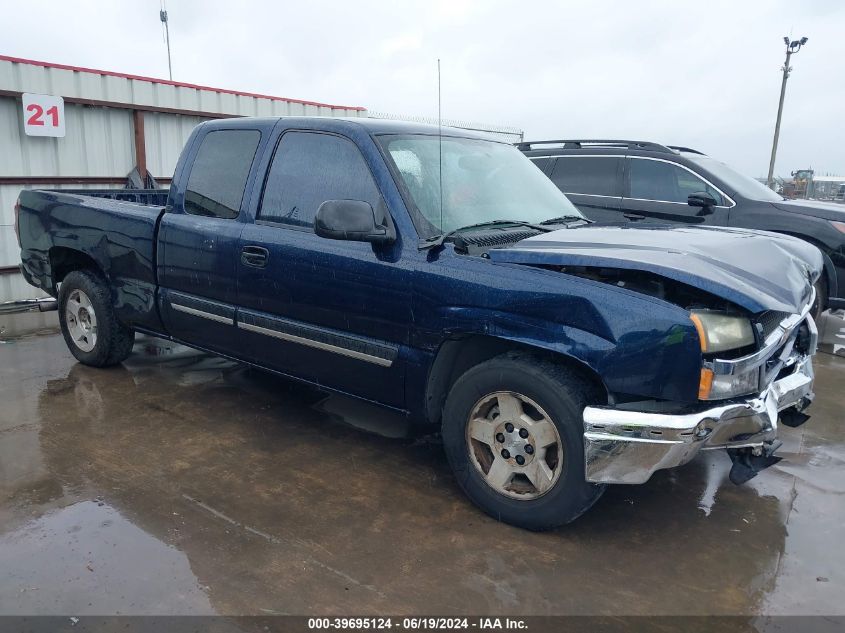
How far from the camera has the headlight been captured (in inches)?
107

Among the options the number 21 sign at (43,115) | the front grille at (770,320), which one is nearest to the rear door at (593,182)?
the front grille at (770,320)

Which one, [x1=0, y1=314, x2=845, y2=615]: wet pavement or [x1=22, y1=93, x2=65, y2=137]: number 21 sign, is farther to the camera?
[x1=22, y1=93, x2=65, y2=137]: number 21 sign

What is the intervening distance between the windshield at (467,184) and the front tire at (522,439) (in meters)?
0.85

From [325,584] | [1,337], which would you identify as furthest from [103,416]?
[1,337]

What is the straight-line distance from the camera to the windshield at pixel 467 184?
140 inches

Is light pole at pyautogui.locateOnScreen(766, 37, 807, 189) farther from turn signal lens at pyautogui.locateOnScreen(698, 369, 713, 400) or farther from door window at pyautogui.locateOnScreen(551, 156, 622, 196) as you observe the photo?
turn signal lens at pyautogui.locateOnScreen(698, 369, 713, 400)

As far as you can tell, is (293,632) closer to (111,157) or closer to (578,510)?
(578,510)

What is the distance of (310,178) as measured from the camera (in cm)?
390

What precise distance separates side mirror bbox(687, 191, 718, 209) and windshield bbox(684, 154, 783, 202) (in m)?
0.29

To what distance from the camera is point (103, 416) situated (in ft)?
14.9

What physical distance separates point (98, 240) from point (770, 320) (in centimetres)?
448

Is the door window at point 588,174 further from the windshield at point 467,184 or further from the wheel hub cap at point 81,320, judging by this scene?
the wheel hub cap at point 81,320

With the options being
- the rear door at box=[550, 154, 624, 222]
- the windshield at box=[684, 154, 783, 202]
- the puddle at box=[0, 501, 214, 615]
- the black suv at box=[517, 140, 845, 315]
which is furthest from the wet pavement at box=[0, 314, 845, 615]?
the rear door at box=[550, 154, 624, 222]

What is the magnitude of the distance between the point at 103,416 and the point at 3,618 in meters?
2.14
